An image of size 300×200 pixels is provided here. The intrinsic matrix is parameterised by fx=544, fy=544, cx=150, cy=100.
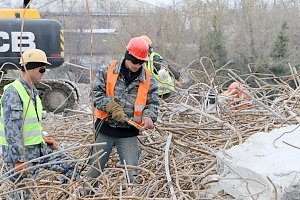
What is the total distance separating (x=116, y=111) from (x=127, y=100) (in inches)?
10.0

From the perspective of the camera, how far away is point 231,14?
104 feet

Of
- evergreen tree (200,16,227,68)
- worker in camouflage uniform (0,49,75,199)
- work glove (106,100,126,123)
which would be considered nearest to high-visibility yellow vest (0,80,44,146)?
worker in camouflage uniform (0,49,75,199)

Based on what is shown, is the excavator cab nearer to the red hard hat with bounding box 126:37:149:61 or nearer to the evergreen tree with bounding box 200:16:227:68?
the red hard hat with bounding box 126:37:149:61

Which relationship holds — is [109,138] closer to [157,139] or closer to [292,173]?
[157,139]

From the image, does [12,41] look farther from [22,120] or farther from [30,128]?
[22,120]

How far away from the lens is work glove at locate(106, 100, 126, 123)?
4184 millimetres

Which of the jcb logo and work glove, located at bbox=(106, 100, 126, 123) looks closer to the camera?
work glove, located at bbox=(106, 100, 126, 123)

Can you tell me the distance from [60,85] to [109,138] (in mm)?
7356

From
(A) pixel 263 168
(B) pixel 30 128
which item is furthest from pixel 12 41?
(A) pixel 263 168

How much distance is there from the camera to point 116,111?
4188 millimetres

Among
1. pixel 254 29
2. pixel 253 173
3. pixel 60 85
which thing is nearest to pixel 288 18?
pixel 254 29

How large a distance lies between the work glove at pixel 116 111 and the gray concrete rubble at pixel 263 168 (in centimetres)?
86

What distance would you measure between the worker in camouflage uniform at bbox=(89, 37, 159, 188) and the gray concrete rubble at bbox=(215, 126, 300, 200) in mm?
893

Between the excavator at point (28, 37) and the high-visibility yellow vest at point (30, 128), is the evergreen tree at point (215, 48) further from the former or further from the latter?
the high-visibility yellow vest at point (30, 128)
